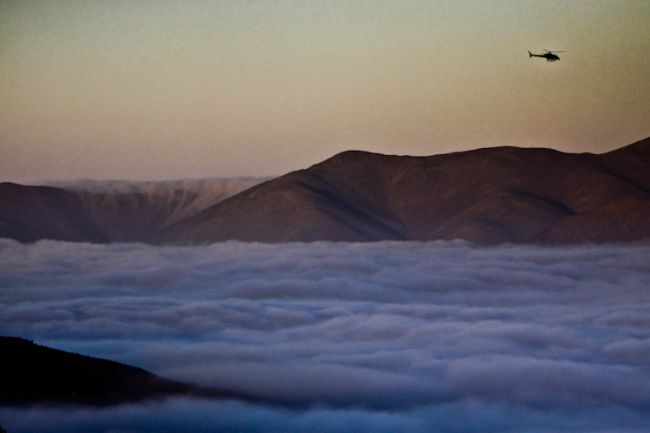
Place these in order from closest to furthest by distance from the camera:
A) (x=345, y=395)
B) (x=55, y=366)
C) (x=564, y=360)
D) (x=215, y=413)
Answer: (x=55, y=366) < (x=215, y=413) < (x=345, y=395) < (x=564, y=360)

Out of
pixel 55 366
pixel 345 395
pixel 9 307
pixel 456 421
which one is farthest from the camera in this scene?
pixel 9 307

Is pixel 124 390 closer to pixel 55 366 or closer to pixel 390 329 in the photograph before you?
pixel 55 366

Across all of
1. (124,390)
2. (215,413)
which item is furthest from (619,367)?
(124,390)

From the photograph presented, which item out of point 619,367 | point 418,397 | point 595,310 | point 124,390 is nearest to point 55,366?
point 124,390

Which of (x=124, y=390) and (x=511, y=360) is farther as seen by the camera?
(x=511, y=360)

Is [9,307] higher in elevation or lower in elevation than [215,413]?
higher

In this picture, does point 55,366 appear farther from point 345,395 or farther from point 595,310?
point 595,310
